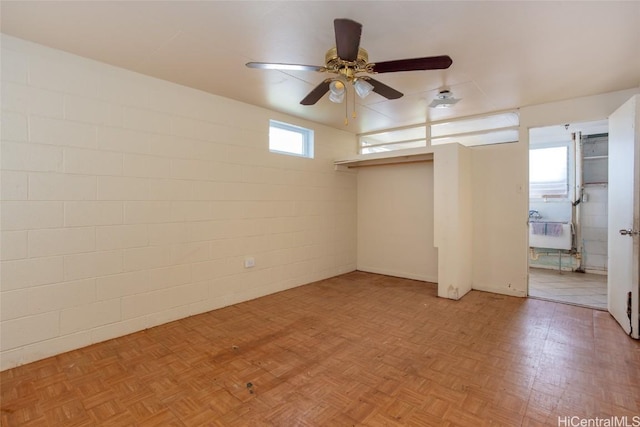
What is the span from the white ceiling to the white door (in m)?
0.54

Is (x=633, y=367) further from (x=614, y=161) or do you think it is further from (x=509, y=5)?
(x=509, y=5)

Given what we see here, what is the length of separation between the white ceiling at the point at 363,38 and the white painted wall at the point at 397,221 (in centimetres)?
185

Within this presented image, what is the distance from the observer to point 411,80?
3.23m

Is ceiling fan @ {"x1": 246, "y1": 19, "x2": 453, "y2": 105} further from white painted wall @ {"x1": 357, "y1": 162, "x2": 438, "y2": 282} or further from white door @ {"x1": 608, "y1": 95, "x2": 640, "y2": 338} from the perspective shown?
white painted wall @ {"x1": 357, "y1": 162, "x2": 438, "y2": 282}

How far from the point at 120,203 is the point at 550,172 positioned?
727cm

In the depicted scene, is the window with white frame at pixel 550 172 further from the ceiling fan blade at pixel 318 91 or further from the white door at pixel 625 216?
the ceiling fan blade at pixel 318 91

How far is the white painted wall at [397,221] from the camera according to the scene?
5.00m

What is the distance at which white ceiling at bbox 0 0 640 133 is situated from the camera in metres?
2.06

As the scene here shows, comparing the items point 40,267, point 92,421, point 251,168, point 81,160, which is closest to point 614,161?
point 251,168

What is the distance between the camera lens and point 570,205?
19.1 feet

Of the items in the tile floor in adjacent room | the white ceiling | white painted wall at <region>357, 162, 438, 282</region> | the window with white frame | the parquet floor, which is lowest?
the parquet floor

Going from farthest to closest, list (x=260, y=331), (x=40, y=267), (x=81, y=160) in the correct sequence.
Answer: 1. (x=260, y=331)
2. (x=81, y=160)
3. (x=40, y=267)

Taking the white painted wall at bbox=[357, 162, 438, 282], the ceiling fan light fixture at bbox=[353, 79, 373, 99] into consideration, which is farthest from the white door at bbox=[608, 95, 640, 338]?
the ceiling fan light fixture at bbox=[353, 79, 373, 99]

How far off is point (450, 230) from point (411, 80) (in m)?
2.03
